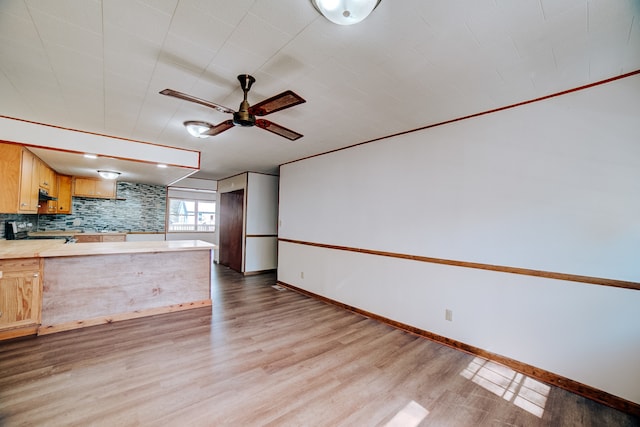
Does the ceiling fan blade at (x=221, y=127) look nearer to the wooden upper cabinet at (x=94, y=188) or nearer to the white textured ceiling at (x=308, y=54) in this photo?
the white textured ceiling at (x=308, y=54)

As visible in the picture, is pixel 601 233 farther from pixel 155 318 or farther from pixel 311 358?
pixel 155 318

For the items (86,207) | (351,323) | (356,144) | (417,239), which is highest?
(356,144)

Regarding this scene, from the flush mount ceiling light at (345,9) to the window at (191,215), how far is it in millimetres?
7944

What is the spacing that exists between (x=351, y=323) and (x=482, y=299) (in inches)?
63.1

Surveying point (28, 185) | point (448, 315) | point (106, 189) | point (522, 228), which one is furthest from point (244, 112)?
point (106, 189)

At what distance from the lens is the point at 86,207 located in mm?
6383

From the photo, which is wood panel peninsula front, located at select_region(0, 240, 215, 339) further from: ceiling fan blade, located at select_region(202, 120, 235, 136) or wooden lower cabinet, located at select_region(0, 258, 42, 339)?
ceiling fan blade, located at select_region(202, 120, 235, 136)

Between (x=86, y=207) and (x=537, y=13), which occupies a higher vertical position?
(x=537, y=13)

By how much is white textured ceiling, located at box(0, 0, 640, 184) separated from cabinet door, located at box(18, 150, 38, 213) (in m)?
0.79

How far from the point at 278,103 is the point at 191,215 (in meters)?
7.58

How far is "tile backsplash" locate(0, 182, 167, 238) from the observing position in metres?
6.05

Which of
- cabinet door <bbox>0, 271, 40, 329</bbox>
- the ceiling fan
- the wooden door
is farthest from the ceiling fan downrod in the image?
the wooden door

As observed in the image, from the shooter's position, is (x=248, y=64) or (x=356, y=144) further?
(x=356, y=144)

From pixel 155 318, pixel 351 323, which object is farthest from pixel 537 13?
pixel 155 318
